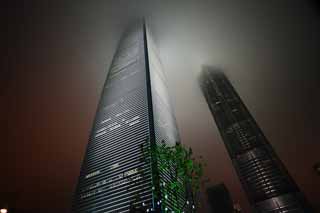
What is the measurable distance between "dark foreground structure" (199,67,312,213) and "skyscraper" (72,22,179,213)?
39472mm

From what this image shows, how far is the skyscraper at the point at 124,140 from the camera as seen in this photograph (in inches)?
770

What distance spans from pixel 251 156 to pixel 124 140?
152 feet

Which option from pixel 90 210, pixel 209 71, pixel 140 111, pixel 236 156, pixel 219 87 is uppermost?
pixel 209 71

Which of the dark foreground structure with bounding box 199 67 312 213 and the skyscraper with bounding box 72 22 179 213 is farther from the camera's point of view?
the dark foreground structure with bounding box 199 67 312 213

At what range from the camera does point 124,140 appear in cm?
2327

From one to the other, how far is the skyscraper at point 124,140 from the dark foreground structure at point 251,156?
130ft

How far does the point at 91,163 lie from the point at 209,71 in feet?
208

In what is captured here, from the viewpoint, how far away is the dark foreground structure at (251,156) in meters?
49.2

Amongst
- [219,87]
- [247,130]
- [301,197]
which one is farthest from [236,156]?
[219,87]

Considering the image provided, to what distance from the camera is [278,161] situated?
5619 centimetres

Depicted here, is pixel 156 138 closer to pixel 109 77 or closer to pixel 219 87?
pixel 109 77

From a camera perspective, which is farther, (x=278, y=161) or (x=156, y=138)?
(x=278, y=161)

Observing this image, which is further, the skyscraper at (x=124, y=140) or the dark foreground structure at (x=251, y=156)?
the dark foreground structure at (x=251, y=156)

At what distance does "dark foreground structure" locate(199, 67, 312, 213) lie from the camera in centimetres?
4919
